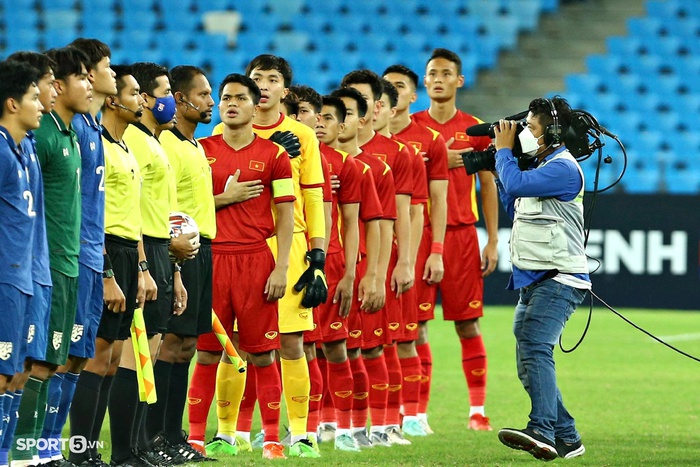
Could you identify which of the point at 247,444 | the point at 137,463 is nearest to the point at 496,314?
the point at 247,444

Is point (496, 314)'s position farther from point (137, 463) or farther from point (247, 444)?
point (137, 463)

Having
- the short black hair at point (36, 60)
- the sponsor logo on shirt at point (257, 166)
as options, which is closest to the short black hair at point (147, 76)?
the sponsor logo on shirt at point (257, 166)

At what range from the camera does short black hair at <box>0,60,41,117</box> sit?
5.05 metres

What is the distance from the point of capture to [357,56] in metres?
22.1

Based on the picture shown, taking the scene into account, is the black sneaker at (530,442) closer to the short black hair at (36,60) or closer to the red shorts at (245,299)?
the red shorts at (245,299)

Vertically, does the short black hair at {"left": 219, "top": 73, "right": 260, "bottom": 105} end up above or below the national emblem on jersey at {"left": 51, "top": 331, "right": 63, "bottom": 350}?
above

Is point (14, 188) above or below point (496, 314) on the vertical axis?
above

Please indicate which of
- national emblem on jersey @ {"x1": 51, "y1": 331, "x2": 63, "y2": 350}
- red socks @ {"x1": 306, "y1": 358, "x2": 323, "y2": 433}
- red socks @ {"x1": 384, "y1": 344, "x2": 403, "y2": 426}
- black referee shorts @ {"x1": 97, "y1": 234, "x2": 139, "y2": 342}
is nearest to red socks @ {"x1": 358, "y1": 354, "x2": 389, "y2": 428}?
red socks @ {"x1": 384, "y1": 344, "x2": 403, "y2": 426}

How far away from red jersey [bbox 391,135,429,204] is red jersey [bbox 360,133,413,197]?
0.06 metres

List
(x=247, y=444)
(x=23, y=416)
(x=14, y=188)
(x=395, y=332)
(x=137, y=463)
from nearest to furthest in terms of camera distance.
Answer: (x=14, y=188) → (x=23, y=416) → (x=137, y=463) → (x=247, y=444) → (x=395, y=332)

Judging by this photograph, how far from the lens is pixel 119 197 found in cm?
597

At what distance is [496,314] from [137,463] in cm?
1273

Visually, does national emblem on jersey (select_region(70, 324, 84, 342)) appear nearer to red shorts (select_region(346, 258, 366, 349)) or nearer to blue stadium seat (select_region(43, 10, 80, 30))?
red shorts (select_region(346, 258, 366, 349))

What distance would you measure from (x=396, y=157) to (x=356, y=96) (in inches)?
26.9
